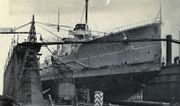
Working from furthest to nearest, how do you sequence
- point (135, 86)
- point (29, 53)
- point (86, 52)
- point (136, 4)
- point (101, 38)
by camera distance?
point (86, 52), point (101, 38), point (135, 86), point (29, 53), point (136, 4)

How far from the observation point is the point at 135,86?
25.1 meters

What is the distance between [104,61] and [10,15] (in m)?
17.6

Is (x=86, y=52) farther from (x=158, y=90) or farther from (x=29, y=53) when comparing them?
(x=29, y=53)

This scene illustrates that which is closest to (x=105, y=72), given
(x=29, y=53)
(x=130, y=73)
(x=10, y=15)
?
(x=130, y=73)

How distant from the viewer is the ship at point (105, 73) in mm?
19312

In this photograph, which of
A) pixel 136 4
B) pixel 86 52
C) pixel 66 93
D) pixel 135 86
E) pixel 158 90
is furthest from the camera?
pixel 86 52

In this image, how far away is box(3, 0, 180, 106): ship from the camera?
19.3 m

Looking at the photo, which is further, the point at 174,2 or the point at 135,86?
the point at 135,86

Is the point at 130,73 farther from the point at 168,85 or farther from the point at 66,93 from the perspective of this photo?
the point at 66,93

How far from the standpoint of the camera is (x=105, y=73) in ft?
86.1

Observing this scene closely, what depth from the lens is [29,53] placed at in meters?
18.9

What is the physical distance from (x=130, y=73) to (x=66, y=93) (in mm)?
5170

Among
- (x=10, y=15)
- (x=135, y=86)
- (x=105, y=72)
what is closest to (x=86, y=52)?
(x=105, y=72)

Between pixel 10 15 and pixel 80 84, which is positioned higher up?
pixel 10 15
